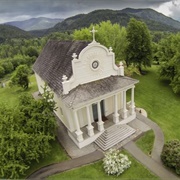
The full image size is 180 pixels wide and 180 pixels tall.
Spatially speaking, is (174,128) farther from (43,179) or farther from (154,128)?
(43,179)

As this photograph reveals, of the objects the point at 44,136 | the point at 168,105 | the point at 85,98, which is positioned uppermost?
the point at 85,98

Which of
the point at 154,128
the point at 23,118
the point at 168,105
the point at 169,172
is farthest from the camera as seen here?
the point at 168,105

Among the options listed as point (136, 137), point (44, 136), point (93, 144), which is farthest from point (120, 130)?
point (44, 136)

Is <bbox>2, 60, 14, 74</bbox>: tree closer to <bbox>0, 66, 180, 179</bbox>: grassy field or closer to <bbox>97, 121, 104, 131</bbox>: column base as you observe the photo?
<bbox>0, 66, 180, 179</bbox>: grassy field

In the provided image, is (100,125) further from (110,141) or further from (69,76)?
(69,76)

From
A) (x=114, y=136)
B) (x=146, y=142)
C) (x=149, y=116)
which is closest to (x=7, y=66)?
(x=149, y=116)

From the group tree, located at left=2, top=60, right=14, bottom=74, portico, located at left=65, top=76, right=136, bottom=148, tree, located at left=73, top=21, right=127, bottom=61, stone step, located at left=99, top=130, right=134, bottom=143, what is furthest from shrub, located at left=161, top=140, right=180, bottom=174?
tree, located at left=2, top=60, right=14, bottom=74

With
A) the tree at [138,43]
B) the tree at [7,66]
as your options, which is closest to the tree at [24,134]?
the tree at [138,43]
